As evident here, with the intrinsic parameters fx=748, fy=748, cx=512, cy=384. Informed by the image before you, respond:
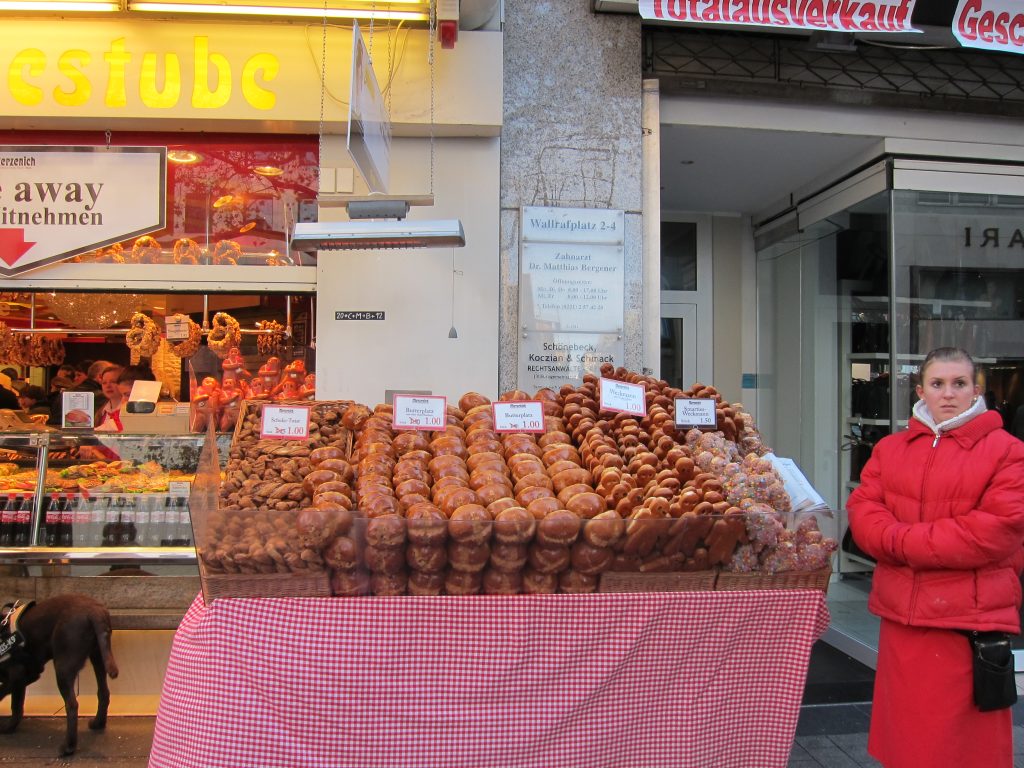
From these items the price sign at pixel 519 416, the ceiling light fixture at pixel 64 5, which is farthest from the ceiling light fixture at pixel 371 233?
the ceiling light fixture at pixel 64 5

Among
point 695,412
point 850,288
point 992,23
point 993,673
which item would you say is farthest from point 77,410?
point 992,23

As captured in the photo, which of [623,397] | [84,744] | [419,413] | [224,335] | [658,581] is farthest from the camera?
[224,335]

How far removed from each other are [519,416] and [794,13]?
3.49 meters

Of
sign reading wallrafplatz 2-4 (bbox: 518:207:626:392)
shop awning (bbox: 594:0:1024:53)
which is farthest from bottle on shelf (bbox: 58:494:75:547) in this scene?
shop awning (bbox: 594:0:1024:53)

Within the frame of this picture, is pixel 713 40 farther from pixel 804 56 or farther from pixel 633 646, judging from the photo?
pixel 633 646

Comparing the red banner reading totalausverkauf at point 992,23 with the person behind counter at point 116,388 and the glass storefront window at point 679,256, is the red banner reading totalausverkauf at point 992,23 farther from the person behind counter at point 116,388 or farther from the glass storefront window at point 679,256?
the person behind counter at point 116,388

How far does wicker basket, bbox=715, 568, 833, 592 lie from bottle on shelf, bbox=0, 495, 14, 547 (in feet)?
14.1

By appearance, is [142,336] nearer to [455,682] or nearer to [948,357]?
[455,682]

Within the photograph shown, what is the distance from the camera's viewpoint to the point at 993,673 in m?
2.77

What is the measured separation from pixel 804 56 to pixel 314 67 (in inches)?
137

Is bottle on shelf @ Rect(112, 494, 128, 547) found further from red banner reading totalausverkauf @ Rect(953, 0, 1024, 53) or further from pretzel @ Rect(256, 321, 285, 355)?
red banner reading totalausverkauf @ Rect(953, 0, 1024, 53)

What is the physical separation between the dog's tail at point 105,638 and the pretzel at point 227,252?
2.47 metres

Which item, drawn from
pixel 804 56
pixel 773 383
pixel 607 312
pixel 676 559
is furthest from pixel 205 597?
pixel 773 383

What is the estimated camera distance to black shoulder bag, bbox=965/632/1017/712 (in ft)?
9.07
